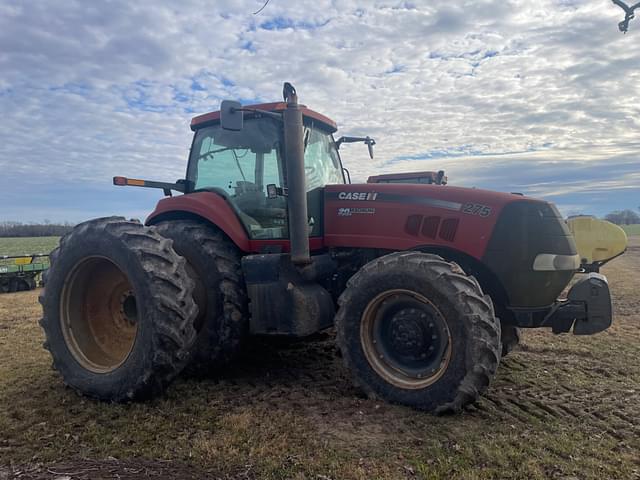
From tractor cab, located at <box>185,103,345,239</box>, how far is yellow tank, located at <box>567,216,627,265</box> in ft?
12.5

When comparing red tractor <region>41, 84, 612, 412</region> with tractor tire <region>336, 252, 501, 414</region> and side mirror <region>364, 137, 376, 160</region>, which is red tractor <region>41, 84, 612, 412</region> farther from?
side mirror <region>364, 137, 376, 160</region>

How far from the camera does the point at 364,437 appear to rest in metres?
3.47

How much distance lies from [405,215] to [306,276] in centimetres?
111

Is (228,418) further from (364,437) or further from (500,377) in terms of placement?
(500,377)

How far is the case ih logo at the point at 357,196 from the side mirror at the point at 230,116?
122cm

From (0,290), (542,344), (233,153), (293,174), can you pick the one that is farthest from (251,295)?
(0,290)

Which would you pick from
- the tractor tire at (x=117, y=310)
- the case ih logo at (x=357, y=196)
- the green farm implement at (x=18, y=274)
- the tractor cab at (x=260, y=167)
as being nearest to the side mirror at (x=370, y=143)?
the tractor cab at (x=260, y=167)

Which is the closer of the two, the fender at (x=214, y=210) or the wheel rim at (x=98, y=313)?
the wheel rim at (x=98, y=313)

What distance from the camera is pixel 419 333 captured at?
3982 millimetres

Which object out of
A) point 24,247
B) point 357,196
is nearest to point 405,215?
point 357,196

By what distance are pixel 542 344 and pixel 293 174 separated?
404 cm

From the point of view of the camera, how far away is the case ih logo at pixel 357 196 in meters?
4.74

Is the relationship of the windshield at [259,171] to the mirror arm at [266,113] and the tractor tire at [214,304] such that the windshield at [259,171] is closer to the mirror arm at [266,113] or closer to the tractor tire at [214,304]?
the mirror arm at [266,113]

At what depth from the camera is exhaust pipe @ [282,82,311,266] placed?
4566mm
